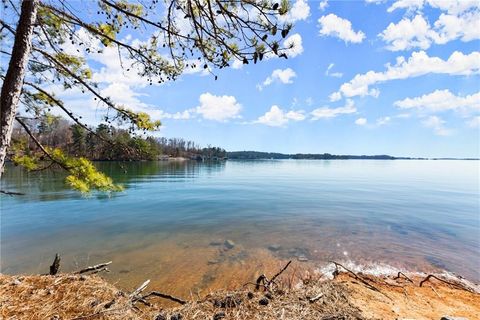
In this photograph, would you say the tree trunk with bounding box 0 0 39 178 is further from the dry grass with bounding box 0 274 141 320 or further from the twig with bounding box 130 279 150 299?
the twig with bounding box 130 279 150 299

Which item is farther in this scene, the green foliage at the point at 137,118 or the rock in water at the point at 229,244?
the rock in water at the point at 229,244

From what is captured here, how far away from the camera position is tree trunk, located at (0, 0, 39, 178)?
3.21 metres

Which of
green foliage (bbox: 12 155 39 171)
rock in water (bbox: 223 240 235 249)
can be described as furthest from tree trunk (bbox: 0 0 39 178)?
rock in water (bbox: 223 240 235 249)

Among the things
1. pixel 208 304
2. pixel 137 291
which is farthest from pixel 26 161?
pixel 208 304

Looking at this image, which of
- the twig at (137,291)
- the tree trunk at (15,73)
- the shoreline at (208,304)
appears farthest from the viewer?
the twig at (137,291)

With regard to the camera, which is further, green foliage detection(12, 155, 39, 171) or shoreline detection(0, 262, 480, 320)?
green foliage detection(12, 155, 39, 171)

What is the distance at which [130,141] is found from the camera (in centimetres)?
498

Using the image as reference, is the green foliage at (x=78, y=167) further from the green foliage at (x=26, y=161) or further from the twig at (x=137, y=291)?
the twig at (x=137, y=291)

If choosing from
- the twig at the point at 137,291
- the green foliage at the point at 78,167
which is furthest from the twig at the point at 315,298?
the green foliage at the point at 78,167

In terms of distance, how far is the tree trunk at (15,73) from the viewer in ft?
10.5

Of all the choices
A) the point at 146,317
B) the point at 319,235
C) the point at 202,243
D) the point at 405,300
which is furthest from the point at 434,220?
the point at 146,317

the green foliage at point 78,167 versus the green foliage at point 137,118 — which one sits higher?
the green foliage at point 137,118

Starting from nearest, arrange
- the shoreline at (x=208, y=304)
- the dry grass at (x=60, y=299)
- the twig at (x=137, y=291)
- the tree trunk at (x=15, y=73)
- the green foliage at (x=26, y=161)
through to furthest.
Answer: the tree trunk at (x=15, y=73) < the dry grass at (x=60, y=299) < the shoreline at (x=208, y=304) < the twig at (x=137, y=291) < the green foliage at (x=26, y=161)

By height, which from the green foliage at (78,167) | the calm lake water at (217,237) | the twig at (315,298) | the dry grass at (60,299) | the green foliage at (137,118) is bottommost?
the calm lake water at (217,237)
